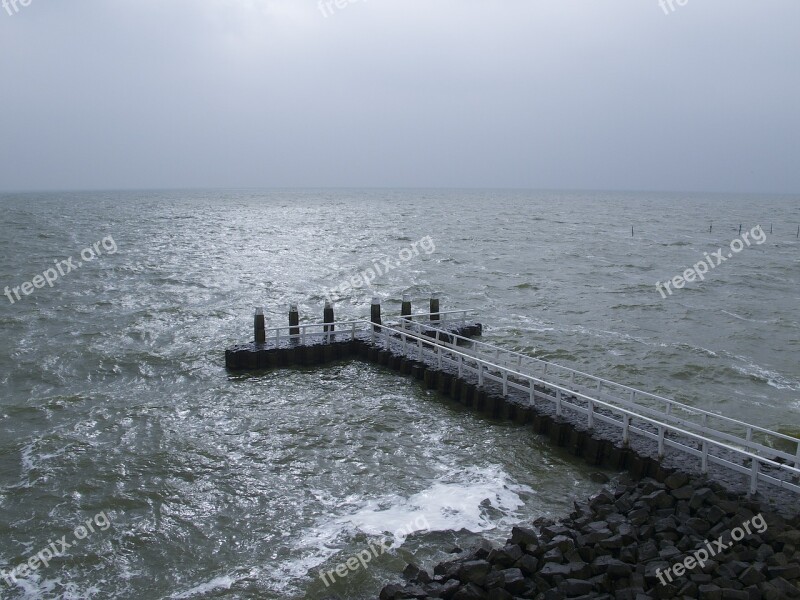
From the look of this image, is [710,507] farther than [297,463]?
No

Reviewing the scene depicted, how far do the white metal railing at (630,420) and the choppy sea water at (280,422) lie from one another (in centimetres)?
123

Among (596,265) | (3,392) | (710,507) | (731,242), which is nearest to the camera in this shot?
(710,507)

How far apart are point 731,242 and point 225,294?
60428 mm

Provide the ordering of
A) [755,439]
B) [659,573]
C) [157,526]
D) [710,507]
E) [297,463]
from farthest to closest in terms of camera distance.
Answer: [755,439], [297,463], [157,526], [710,507], [659,573]

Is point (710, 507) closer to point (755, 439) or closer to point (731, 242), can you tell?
point (755, 439)

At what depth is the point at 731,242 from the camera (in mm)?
74750

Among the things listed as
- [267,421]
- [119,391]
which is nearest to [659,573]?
[267,421]

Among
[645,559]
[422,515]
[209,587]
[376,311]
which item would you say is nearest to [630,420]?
[422,515]

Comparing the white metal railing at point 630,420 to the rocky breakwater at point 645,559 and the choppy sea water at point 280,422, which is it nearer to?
the rocky breakwater at point 645,559

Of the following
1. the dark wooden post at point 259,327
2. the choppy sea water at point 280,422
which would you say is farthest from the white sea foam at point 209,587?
the dark wooden post at point 259,327

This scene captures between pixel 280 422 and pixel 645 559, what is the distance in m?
10.6

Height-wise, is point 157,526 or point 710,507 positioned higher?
point 710,507

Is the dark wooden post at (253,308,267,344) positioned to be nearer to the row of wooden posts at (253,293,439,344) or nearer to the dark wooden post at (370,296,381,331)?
the row of wooden posts at (253,293,439,344)

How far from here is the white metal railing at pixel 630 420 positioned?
464 inches
